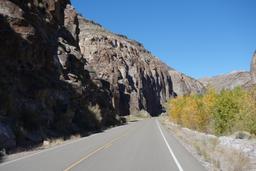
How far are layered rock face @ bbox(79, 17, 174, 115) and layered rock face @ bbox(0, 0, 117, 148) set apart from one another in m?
59.0

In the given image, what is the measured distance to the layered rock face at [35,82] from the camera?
88.5 feet

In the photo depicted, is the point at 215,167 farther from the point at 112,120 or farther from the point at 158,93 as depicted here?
the point at 158,93

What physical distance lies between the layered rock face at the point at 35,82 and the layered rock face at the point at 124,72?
5902 cm

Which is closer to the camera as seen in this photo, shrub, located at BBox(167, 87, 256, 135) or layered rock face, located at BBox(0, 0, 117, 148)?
layered rock face, located at BBox(0, 0, 117, 148)

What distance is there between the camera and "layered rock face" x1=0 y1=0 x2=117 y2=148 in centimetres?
2697

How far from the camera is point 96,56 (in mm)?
121062

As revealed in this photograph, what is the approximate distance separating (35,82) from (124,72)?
9955cm

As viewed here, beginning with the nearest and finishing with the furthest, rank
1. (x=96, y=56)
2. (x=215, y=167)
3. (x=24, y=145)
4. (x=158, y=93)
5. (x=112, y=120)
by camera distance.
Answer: (x=215, y=167)
(x=24, y=145)
(x=112, y=120)
(x=96, y=56)
(x=158, y=93)

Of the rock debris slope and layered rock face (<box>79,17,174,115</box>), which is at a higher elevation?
layered rock face (<box>79,17,174,115</box>)

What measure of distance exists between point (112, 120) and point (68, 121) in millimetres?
35909

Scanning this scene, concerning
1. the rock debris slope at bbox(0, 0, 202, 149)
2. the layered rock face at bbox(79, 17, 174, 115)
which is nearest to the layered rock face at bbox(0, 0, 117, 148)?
the rock debris slope at bbox(0, 0, 202, 149)

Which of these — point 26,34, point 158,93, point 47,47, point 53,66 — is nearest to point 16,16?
point 26,34

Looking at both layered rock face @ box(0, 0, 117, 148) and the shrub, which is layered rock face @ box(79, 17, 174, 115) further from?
layered rock face @ box(0, 0, 117, 148)

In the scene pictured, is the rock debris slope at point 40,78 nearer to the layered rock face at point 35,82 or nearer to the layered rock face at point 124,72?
the layered rock face at point 35,82
